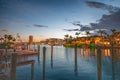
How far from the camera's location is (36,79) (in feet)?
72.4

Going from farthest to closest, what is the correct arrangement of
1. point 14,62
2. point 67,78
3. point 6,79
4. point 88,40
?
point 88,40, point 67,78, point 6,79, point 14,62

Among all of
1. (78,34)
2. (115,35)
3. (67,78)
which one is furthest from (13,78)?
(78,34)

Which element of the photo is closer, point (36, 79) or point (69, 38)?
point (36, 79)

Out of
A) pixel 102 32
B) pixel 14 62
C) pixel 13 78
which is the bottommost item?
pixel 13 78

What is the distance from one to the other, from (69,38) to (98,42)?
50047mm

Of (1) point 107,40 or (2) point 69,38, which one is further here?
(2) point 69,38

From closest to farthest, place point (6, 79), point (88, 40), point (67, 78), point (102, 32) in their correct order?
point (6, 79), point (67, 78), point (102, 32), point (88, 40)

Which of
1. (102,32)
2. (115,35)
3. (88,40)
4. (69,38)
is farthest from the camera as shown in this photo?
(69,38)

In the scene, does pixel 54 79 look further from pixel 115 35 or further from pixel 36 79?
pixel 115 35

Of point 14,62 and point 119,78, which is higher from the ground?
point 14,62

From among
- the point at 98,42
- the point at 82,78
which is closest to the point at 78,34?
the point at 98,42

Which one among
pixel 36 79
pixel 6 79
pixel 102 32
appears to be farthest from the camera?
pixel 102 32

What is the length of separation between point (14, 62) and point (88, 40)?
165778 mm

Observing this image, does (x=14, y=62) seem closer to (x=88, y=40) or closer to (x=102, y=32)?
(x=102, y=32)
